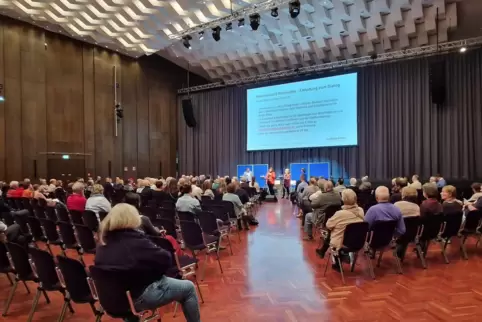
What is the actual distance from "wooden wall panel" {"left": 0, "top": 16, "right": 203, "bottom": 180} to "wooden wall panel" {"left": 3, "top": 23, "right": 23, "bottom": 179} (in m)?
0.03

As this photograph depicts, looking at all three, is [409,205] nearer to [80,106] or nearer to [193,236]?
[193,236]

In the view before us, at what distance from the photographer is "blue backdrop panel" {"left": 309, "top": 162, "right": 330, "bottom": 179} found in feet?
48.5

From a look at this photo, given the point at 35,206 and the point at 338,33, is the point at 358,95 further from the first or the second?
the point at 35,206

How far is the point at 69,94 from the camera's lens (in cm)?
1447

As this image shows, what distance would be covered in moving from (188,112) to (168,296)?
15993 millimetres

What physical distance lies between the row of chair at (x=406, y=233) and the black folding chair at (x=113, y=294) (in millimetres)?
2590

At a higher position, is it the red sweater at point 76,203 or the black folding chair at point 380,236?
the red sweater at point 76,203

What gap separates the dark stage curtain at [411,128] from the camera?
39.3 ft

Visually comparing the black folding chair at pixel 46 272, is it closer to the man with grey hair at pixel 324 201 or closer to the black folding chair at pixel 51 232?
the black folding chair at pixel 51 232

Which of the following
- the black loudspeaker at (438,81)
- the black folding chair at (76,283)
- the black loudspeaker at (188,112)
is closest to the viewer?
the black folding chair at (76,283)

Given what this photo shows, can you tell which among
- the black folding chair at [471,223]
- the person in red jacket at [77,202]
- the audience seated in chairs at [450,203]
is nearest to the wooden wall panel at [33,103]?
the person in red jacket at [77,202]

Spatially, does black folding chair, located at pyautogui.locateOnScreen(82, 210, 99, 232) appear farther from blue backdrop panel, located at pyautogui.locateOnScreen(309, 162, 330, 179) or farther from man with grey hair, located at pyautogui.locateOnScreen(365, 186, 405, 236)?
blue backdrop panel, located at pyautogui.locateOnScreen(309, 162, 330, 179)

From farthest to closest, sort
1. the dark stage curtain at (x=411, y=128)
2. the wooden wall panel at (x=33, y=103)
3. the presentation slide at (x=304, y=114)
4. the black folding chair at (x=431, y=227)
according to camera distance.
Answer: the presentation slide at (x=304, y=114), the wooden wall panel at (x=33, y=103), the dark stage curtain at (x=411, y=128), the black folding chair at (x=431, y=227)

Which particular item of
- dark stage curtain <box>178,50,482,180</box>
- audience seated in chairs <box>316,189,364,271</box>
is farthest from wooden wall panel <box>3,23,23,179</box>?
audience seated in chairs <box>316,189,364,271</box>
